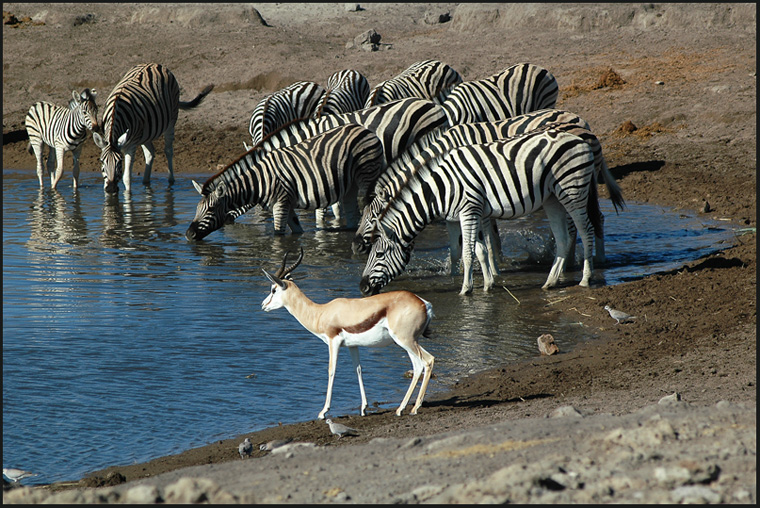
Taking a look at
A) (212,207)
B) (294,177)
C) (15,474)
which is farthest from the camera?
(212,207)

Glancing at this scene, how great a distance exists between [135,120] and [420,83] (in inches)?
224

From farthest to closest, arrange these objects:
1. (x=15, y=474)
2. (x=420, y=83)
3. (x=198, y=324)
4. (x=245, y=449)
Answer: (x=420, y=83) < (x=198, y=324) < (x=245, y=449) < (x=15, y=474)

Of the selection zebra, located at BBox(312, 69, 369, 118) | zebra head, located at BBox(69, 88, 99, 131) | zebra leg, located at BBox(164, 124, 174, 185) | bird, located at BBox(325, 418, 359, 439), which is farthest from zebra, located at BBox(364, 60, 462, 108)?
bird, located at BBox(325, 418, 359, 439)

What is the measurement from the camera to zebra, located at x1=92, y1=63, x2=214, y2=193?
57.5 feet

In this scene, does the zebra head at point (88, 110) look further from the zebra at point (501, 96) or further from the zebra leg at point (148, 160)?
the zebra at point (501, 96)

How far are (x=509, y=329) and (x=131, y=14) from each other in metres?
26.3

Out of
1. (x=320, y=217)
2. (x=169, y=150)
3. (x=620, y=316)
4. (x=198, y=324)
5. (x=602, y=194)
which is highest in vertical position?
(x=169, y=150)

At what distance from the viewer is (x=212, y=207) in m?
13.4

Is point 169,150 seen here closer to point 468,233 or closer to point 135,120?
point 135,120

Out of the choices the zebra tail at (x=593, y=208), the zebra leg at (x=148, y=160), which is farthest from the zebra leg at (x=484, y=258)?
the zebra leg at (x=148, y=160)

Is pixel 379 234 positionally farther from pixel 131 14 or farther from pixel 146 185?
pixel 131 14

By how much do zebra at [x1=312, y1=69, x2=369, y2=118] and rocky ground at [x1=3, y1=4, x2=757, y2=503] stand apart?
4.19 metres

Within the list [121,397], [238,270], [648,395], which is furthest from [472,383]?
[238,270]

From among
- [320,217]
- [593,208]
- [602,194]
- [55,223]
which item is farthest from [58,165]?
[593,208]
